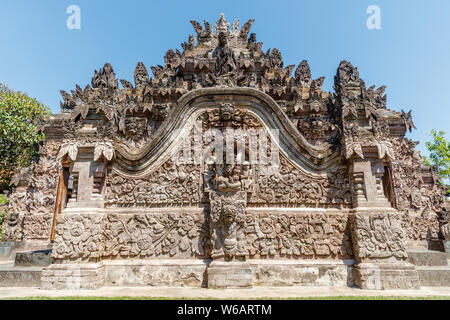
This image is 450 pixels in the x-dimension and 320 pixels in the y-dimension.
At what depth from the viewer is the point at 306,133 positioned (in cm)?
1443

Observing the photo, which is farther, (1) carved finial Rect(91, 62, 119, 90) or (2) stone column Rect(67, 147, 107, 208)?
(1) carved finial Rect(91, 62, 119, 90)

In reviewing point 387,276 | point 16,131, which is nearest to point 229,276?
point 387,276

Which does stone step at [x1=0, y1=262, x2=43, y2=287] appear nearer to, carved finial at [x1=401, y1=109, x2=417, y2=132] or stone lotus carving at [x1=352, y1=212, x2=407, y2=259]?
stone lotus carving at [x1=352, y1=212, x2=407, y2=259]

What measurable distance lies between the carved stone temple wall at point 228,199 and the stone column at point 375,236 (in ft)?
0.07

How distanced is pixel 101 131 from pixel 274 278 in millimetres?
5500

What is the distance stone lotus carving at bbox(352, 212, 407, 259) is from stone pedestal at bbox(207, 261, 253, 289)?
2609 millimetres

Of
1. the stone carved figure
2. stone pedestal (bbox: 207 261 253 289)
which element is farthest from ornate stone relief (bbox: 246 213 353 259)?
the stone carved figure

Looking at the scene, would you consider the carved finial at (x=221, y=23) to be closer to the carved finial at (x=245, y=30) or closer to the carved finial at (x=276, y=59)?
the carved finial at (x=245, y=30)

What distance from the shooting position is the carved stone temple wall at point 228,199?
242 inches

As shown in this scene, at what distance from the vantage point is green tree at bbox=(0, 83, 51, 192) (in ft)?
70.7

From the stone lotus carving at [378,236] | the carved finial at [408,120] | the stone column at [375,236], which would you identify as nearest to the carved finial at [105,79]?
the stone column at [375,236]

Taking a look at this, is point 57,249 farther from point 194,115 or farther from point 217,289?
point 194,115

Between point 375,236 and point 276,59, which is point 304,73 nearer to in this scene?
point 276,59
